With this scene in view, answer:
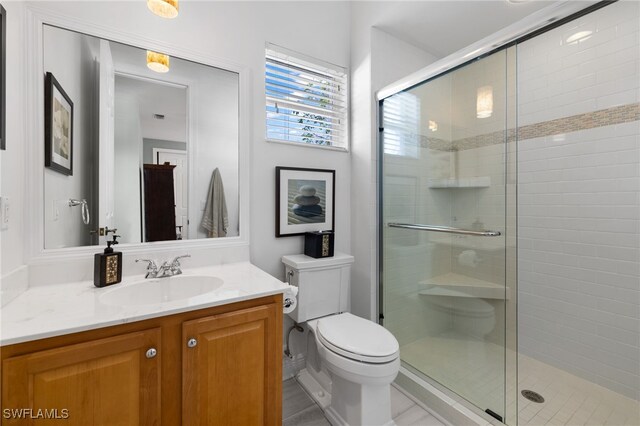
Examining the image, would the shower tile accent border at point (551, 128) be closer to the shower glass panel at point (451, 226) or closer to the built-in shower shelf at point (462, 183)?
the shower glass panel at point (451, 226)

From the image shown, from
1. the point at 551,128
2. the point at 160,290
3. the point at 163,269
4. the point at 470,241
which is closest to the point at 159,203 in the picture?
the point at 163,269

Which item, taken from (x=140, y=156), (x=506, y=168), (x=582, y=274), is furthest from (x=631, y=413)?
(x=140, y=156)

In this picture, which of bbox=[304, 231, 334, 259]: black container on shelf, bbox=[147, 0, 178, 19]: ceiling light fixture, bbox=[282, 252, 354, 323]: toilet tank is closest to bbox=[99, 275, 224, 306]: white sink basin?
bbox=[282, 252, 354, 323]: toilet tank

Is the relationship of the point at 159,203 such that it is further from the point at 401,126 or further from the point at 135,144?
the point at 401,126

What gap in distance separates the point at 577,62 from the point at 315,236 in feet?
6.93

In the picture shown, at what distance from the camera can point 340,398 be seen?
157 cm

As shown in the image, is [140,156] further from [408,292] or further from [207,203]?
[408,292]

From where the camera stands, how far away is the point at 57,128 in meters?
1.32

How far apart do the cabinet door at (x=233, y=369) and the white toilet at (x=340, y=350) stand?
36cm

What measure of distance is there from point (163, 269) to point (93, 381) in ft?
1.91

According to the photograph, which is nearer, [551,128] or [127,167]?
[127,167]

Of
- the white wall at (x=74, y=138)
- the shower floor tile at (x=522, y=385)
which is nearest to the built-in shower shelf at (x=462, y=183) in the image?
the shower floor tile at (x=522, y=385)

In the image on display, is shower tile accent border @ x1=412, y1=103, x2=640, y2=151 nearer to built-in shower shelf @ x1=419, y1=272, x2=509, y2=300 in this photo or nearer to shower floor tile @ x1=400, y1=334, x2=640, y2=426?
built-in shower shelf @ x1=419, y1=272, x2=509, y2=300

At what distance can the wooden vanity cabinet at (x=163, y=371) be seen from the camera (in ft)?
2.81
